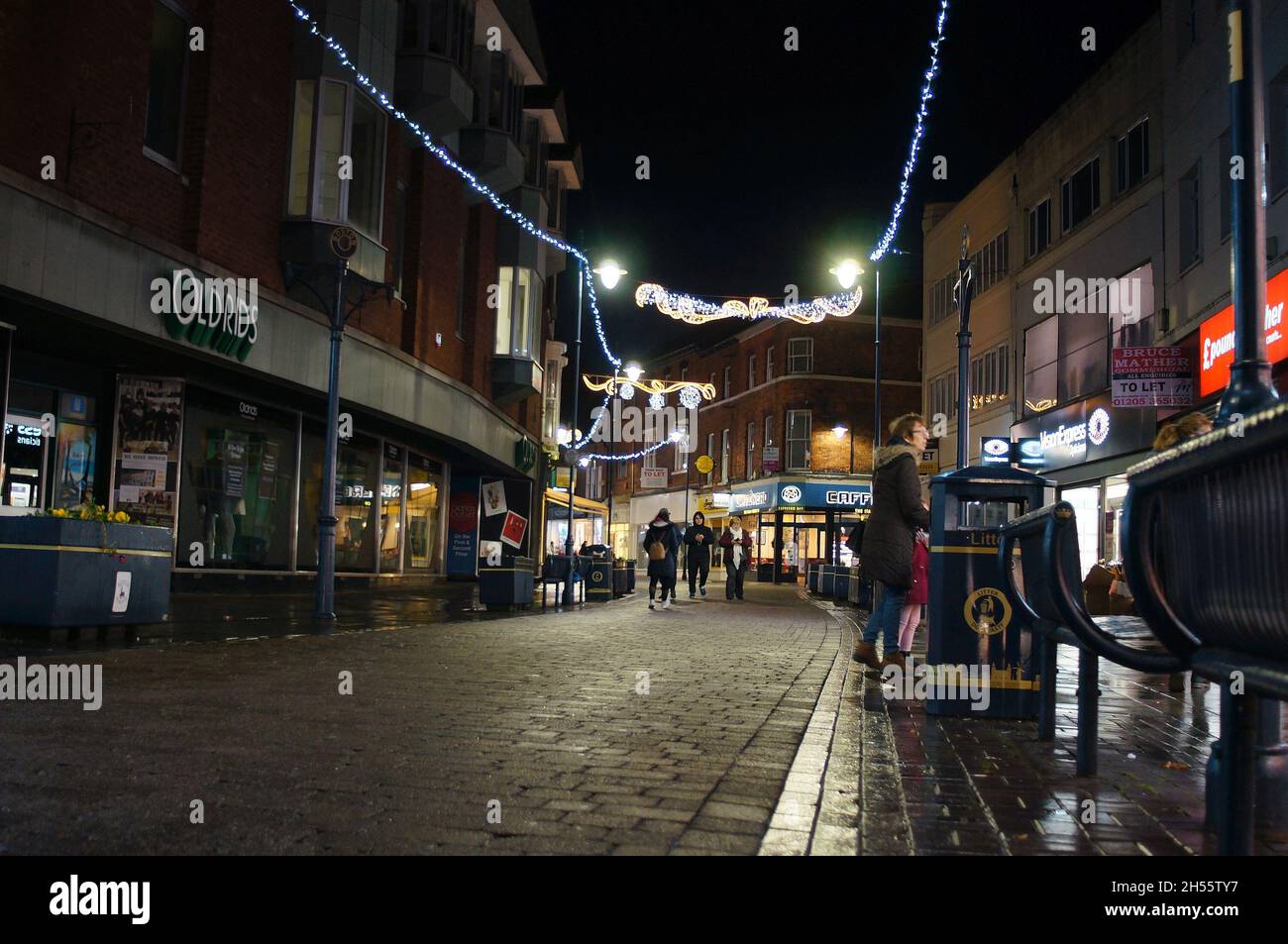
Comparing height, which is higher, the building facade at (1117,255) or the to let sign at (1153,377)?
the building facade at (1117,255)

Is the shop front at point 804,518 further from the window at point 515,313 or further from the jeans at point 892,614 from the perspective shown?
the jeans at point 892,614

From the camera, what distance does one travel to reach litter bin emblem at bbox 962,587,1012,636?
6965 mm

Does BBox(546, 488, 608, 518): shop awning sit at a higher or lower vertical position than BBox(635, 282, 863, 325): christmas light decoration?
lower

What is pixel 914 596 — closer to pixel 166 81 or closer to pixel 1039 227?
pixel 166 81

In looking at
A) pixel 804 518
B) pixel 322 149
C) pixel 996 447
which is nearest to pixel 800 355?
pixel 804 518

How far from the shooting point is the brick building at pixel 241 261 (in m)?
12.8

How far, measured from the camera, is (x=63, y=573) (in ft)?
31.0

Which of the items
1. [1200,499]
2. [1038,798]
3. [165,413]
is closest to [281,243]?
[165,413]

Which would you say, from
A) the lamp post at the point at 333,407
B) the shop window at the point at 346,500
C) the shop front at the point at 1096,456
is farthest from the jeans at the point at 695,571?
the lamp post at the point at 333,407

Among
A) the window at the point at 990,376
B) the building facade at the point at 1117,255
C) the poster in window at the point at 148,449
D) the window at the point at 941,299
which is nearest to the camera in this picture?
the poster in window at the point at 148,449

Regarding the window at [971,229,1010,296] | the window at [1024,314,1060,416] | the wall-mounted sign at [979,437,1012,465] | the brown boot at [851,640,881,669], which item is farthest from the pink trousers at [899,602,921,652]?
the window at [971,229,1010,296]

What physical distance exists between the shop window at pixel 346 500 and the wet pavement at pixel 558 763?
10574 millimetres

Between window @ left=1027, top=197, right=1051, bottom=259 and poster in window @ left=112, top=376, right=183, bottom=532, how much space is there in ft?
67.5

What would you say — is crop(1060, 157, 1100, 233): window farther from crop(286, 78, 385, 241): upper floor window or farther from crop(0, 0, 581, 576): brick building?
crop(286, 78, 385, 241): upper floor window
